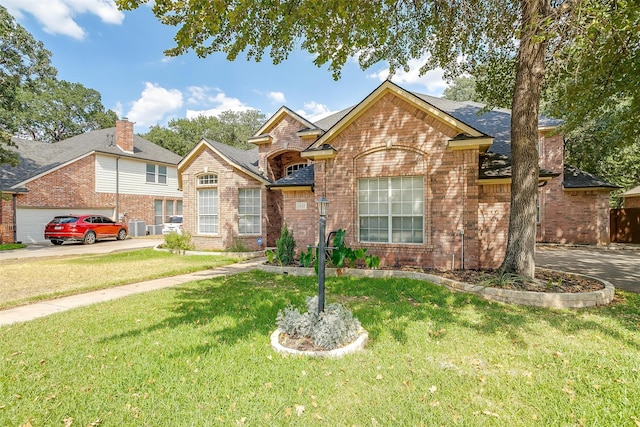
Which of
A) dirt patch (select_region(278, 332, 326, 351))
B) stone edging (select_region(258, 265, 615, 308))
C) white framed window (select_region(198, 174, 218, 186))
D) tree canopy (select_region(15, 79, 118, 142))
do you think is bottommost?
dirt patch (select_region(278, 332, 326, 351))

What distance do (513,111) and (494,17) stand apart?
3.19 metres

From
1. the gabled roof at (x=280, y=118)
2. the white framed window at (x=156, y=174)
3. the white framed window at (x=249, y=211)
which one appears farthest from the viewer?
the white framed window at (x=156, y=174)

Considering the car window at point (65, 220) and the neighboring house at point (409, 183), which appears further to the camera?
the car window at point (65, 220)

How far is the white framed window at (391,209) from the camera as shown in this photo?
9.27m

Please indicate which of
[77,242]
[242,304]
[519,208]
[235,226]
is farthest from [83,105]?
[519,208]

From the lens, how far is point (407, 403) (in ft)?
9.97

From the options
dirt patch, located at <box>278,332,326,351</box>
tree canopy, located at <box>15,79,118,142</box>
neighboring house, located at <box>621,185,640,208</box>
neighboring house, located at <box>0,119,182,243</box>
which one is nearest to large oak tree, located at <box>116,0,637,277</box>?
dirt patch, located at <box>278,332,326,351</box>

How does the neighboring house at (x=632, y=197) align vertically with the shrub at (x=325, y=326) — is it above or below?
above

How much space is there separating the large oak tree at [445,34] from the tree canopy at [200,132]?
38.6 metres

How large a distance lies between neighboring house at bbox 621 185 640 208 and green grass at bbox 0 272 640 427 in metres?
24.0

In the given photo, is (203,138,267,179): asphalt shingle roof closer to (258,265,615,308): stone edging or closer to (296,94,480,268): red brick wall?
(296,94,480,268): red brick wall

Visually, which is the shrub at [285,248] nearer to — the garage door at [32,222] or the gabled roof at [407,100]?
the gabled roof at [407,100]

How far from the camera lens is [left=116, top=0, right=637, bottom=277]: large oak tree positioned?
5250 millimetres

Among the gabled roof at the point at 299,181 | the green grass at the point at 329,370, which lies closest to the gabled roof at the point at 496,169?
the green grass at the point at 329,370
